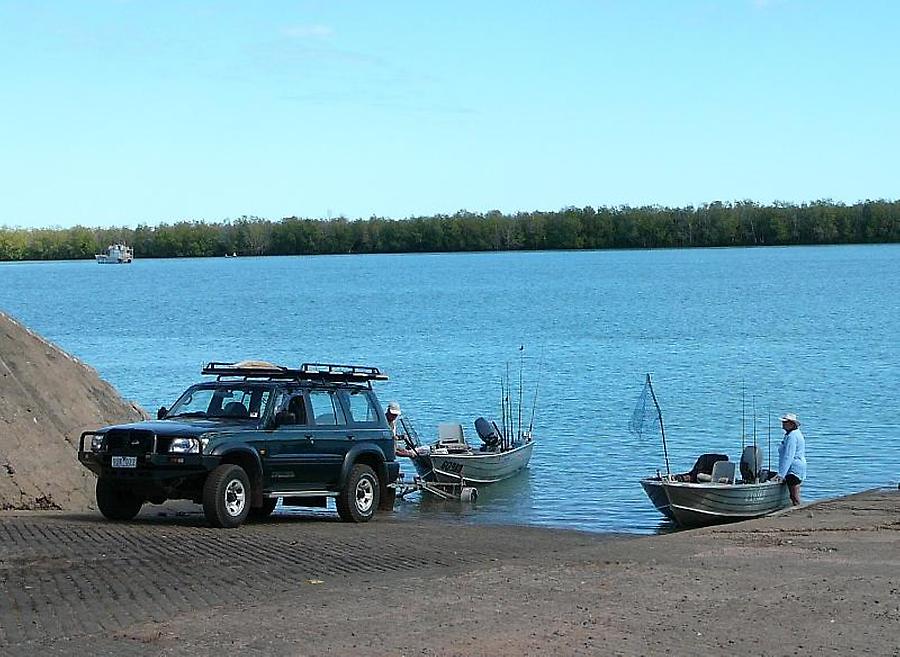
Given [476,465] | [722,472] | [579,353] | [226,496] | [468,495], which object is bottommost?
[579,353]

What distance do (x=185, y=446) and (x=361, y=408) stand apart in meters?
3.34

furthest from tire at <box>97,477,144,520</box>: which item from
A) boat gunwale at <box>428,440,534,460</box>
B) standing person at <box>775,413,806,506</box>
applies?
standing person at <box>775,413,806,506</box>

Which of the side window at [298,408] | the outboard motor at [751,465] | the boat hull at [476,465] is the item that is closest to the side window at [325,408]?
the side window at [298,408]

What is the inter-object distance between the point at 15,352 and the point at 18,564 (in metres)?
8.27

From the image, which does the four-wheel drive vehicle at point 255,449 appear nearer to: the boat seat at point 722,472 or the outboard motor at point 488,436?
the boat seat at point 722,472

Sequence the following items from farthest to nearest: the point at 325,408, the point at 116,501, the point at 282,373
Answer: the point at 325,408 → the point at 282,373 → the point at 116,501

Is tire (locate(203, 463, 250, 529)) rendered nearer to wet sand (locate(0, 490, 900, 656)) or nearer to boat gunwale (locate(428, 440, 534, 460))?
wet sand (locate(0, 490, 900, 656))

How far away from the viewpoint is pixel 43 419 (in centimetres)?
2059

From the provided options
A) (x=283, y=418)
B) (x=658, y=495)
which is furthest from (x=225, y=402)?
(x=658, y=495)

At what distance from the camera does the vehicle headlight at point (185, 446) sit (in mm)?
16828

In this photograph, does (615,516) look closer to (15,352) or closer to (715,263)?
(15,352)

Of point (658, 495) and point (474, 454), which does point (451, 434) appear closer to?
point (474, 454)

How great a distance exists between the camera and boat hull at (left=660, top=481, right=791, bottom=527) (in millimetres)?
21922

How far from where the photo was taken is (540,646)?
9.78 meters
